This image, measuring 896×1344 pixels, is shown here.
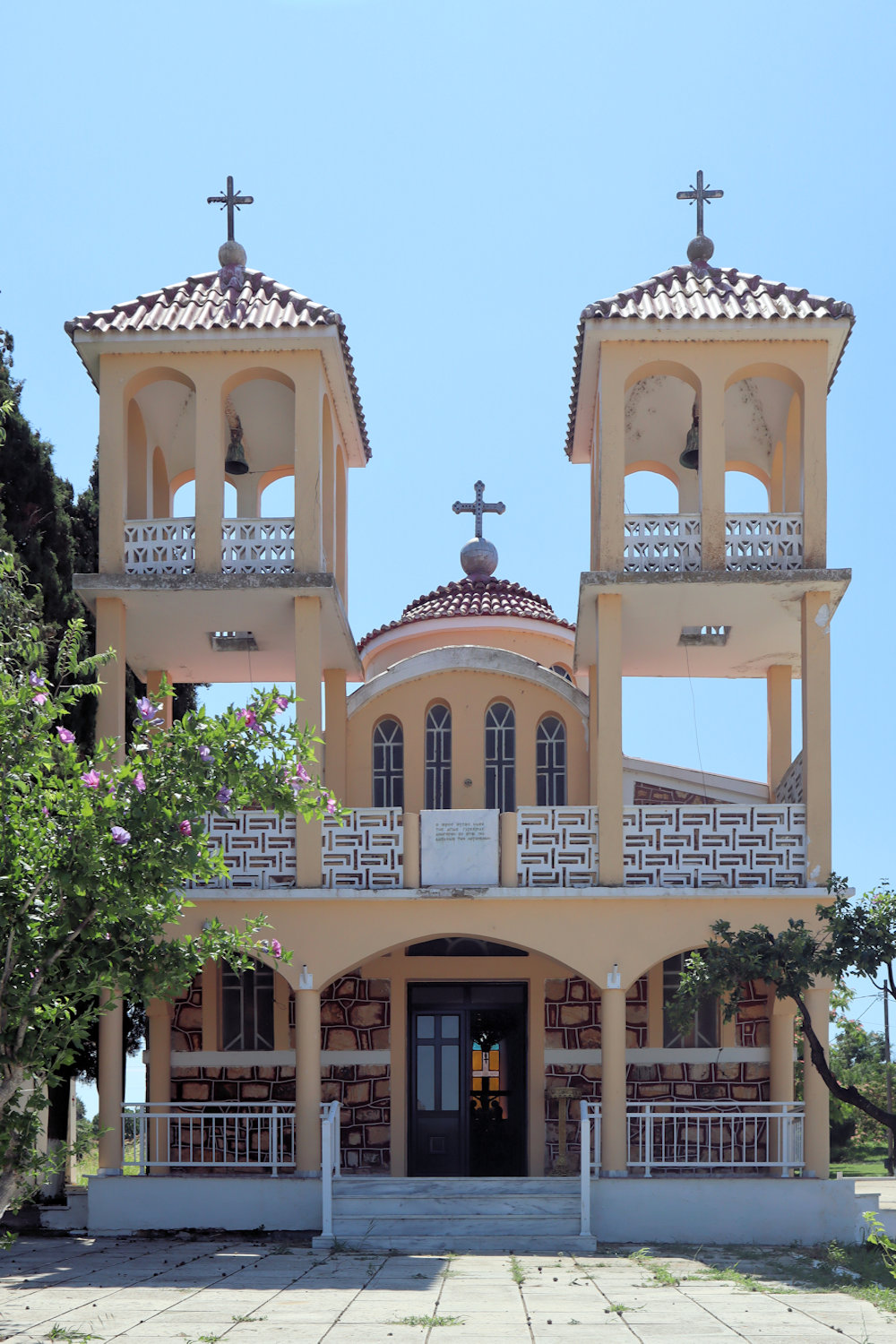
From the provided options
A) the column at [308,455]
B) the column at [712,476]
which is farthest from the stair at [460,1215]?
the column at [712,476]

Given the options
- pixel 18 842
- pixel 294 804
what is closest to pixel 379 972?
pixel 294 804

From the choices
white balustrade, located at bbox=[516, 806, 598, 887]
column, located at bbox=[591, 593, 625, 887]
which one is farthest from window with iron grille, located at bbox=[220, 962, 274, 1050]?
column, located at bbox=[591, 593, 625, 887]

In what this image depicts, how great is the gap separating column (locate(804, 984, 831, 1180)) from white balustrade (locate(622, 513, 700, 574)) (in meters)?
4.67

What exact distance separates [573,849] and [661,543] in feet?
11.3

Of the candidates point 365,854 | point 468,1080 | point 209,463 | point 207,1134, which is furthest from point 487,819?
point 207,1134

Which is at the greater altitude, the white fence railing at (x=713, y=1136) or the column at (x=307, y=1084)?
the column at (x=307, y=1084)

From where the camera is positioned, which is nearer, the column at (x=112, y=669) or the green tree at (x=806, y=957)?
the green tree at (x=806, y=957)

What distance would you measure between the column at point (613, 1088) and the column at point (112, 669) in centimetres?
582

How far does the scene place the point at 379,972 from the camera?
1917 cm

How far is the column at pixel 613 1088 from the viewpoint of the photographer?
1583 centimetres

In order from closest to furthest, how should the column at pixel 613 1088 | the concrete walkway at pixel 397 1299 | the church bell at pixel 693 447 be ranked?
the concrete walkway at pixel 397 1299 → the column at pixel 613 1088 → the church bell at pixel 693 447

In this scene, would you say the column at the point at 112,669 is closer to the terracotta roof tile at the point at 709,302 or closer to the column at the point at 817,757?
the terracotta roof tile at the point at 709,302

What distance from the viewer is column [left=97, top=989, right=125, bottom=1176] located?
1623 centimetres

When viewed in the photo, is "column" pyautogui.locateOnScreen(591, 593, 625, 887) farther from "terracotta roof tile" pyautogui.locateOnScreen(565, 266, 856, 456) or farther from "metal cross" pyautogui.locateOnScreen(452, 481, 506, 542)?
"metal cross" pyautogui.locateOnScreen(452, 481, 506, 542)
